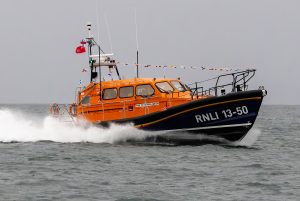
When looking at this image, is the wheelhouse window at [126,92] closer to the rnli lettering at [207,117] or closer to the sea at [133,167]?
the sea at [133,167]

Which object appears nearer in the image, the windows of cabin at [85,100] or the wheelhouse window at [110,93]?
the wheelhouse window at [110,93]

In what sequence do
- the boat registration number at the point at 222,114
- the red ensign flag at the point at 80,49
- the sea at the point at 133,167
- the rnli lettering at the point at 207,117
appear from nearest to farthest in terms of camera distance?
the sea at the point at 133,167, the boat registration number at the point at 222,114, the rnli lettering at the point at 207,117, the red ensign flag at the point at 80,49

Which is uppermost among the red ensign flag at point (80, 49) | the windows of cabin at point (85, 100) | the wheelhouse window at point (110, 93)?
the red ensign flag at point (80, 49)

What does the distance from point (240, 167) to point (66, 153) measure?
5.79 m

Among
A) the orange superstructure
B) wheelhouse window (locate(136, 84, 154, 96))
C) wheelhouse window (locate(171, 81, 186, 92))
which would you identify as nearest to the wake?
the orange superstructure

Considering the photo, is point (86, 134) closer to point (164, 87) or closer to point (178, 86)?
point (164, 87)

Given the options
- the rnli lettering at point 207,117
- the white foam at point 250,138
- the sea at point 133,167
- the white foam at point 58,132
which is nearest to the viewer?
the sea at point 133,167

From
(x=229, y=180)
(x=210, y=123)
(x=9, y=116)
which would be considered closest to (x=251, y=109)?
(x=210, y=123)

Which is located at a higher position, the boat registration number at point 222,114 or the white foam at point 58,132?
the boat registration number at point 222,114

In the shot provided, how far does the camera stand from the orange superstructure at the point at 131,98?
61.7 ft

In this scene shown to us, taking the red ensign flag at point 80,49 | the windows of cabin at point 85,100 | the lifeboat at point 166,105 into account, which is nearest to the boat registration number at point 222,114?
the lifeboat at point 166,105

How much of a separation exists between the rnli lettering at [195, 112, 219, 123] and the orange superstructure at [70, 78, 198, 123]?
0.92 m

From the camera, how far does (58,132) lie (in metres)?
21.2

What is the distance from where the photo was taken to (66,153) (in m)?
17.3
